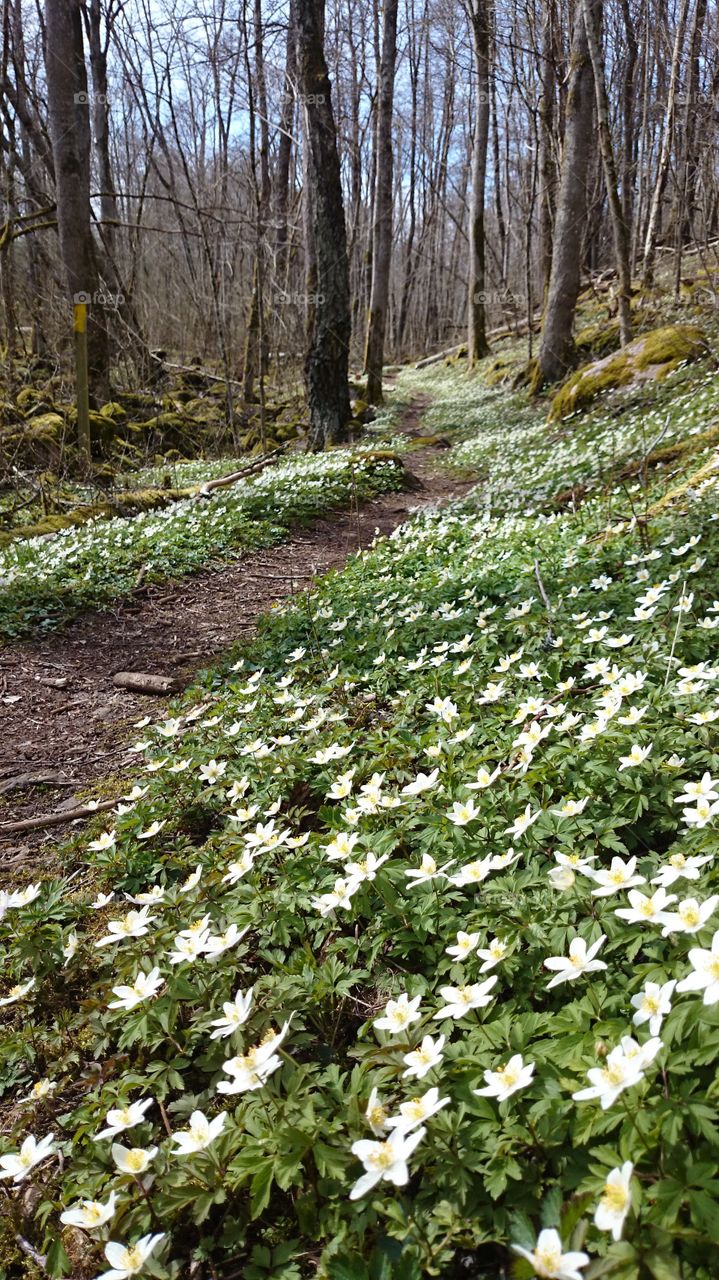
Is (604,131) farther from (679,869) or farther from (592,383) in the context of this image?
(679,869)

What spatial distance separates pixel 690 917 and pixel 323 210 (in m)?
12.1

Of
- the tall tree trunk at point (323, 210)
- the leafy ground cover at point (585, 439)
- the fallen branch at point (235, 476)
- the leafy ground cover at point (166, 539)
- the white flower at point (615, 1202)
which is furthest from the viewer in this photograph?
the tall tree trunk at point (323, 210)

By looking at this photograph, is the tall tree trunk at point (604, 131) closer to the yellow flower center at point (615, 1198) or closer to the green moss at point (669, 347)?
the green moss at point (669, 347)

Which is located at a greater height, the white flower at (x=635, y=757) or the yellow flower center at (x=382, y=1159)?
the white flower at (x=635, y=757)

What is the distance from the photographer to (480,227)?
19.0 m

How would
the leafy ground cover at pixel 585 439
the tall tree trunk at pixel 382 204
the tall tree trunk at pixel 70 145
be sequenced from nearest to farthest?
the leafy ground cover at pixel 585 439 → the tall tree trunk at pixel 70 145 → the tall tree trunk at pixel 382 204

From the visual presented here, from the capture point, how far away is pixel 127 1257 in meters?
1.34

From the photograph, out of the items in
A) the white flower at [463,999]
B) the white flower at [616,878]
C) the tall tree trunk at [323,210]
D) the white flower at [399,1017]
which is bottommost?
the white flower at [399,1017]

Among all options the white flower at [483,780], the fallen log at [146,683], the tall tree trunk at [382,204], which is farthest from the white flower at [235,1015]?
the tall tree trunk at [382,204]

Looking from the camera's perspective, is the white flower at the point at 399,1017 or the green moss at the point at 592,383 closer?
the white flower at the point at 399,1017

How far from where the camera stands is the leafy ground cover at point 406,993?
129cm

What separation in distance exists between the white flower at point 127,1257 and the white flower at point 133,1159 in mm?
138

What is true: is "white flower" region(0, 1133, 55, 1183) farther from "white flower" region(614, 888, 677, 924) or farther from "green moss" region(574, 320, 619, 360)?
"green moss" region(574, 320, 619, 360)

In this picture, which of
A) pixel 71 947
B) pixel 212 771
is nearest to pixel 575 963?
pixel 71 947
